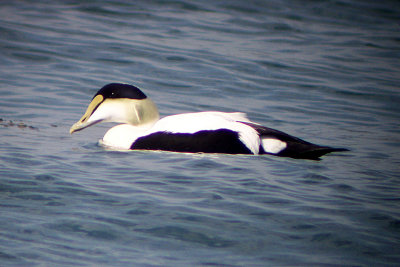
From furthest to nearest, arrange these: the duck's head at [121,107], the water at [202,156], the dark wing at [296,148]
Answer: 1. the duck's head at [121,107]
2. the dark wing at [296,148]
3. the water at [202,156]

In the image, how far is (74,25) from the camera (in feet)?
29.1

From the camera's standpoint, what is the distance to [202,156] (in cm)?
452

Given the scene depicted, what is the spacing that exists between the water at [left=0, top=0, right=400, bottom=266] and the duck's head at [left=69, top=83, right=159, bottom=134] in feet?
0.72

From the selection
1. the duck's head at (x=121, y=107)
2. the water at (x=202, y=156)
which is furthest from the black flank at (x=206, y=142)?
the duck's head at (x=121, y=107)

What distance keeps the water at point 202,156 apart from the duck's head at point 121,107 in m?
0.22

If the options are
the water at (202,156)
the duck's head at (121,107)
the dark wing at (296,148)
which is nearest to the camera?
the water at (202,156)

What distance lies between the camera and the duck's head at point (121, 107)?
4.88 metres

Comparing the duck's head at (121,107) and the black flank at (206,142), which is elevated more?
the duck's head at (121,107)

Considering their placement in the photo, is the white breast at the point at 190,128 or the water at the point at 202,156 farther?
the white breast at the point at 190,128

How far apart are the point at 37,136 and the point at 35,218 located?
1.90m

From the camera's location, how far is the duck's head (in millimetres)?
4883

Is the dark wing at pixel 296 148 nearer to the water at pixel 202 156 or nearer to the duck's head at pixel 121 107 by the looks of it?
the water at pixel 202 156

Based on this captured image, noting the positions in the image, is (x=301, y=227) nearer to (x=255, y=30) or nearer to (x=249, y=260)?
(x=249, y=260)

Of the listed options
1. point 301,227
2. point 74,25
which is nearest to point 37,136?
point 301,227
